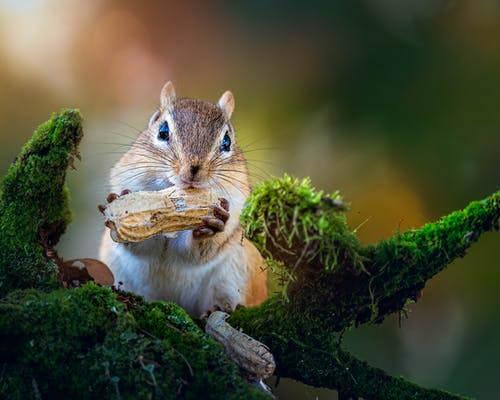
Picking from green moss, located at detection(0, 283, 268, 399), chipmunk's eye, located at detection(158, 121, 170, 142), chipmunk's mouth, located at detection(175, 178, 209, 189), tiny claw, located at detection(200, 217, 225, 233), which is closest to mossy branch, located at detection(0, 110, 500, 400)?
green moss, located at detection(0, 283, 268, 399)

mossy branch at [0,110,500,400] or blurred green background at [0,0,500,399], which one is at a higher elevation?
blurred green background at [0,0,500,399]

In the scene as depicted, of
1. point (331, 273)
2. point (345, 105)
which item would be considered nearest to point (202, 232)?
point (331, 273)

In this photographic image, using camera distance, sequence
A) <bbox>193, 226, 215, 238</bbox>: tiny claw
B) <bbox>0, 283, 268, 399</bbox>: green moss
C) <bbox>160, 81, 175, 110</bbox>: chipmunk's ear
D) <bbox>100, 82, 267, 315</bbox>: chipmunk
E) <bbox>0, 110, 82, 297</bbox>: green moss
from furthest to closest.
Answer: <bbox>160, 81, 175, 110</bbox>: chipmunk's ear < <bbox>100, 82, 267, 315</bbox>: chipmunk < <bbox>193, 226, 215, 238</bbox>: tiny claw < <bbox>0, 110, 82, 297</bbox>: green moss < <bbox>0, 283, 268, 399</bbox>: green moss

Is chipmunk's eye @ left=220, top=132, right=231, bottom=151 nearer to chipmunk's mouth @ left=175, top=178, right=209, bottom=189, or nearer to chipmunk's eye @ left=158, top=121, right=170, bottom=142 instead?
chipmunk's eye @ left=158, top=121, right=170, bottom=142

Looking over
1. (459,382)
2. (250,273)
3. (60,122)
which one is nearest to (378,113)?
(250,273)

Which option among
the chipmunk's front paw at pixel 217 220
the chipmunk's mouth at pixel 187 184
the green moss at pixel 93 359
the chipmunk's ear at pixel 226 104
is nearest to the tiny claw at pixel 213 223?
the chipmunk's front paw at pixel 217 220

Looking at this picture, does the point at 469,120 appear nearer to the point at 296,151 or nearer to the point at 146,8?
the point at 296,151
